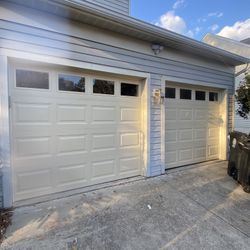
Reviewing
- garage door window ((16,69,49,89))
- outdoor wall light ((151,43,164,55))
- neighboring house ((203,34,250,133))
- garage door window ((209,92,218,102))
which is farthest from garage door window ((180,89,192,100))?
neighboring house ((203,34,250,133))

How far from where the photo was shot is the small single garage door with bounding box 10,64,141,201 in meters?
2.84

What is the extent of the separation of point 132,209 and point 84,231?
0.80m

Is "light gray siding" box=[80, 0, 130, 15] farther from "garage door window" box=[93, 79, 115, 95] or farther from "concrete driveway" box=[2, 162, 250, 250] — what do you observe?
"concrete driveway" box=[2, 162, 250, 250]

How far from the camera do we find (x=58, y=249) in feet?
6.19

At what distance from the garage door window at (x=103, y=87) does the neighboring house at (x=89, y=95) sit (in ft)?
0.06

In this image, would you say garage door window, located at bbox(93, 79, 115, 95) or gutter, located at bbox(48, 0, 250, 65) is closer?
gutter, located at bbox(48, 0, 250, 65)

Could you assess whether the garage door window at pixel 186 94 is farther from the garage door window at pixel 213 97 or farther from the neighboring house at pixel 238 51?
the neighboring house at pixel 238 51

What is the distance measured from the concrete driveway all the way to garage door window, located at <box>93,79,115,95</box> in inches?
73.4

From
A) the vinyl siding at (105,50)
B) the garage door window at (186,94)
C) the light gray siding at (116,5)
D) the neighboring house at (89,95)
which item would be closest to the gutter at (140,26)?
the neighboring house at (89,95)

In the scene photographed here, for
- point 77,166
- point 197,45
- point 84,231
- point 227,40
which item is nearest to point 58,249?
point 84,231

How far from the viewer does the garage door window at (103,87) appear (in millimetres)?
3473

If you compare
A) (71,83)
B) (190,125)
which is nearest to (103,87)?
(71,83)

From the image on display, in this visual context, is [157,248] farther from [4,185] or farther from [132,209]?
[4,185]

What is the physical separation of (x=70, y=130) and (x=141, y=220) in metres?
1.87
